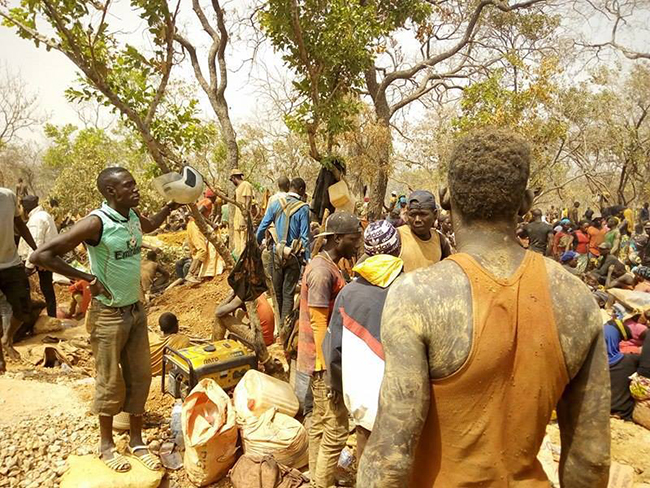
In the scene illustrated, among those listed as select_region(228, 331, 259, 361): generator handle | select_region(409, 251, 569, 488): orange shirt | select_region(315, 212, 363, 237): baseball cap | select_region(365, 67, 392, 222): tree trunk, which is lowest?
select_region(228, 331, 259, 361): generator handle

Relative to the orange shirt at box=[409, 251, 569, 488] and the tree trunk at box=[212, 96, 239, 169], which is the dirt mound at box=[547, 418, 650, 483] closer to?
the orange shirt at box=[409, 251, 569, 488]

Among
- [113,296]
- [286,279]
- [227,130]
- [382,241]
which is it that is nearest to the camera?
[382,241]

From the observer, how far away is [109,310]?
9.82ft

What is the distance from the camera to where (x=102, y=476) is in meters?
2.90

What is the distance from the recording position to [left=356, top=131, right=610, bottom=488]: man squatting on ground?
113cm

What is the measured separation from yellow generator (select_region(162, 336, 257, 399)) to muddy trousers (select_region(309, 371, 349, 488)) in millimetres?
1232

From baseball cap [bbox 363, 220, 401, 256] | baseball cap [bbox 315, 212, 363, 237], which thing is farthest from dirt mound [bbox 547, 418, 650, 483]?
baseball cap [bbox 315, 212, 363, 237]

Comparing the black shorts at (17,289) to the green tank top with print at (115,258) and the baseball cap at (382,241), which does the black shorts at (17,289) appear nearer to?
the green tank top with print at (115,258)

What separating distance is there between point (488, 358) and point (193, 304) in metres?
7.16

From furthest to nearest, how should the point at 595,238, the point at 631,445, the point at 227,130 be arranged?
1. the point at 595,238
2. the point at 227,130
3. the point at 631,445

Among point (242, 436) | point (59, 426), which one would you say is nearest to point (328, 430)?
point (242, 436)

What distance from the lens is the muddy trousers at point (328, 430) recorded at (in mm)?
2822

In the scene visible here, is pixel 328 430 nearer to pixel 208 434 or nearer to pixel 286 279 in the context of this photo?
pixel 208 434

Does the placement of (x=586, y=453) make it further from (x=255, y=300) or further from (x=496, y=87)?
(x=496, y=87)
